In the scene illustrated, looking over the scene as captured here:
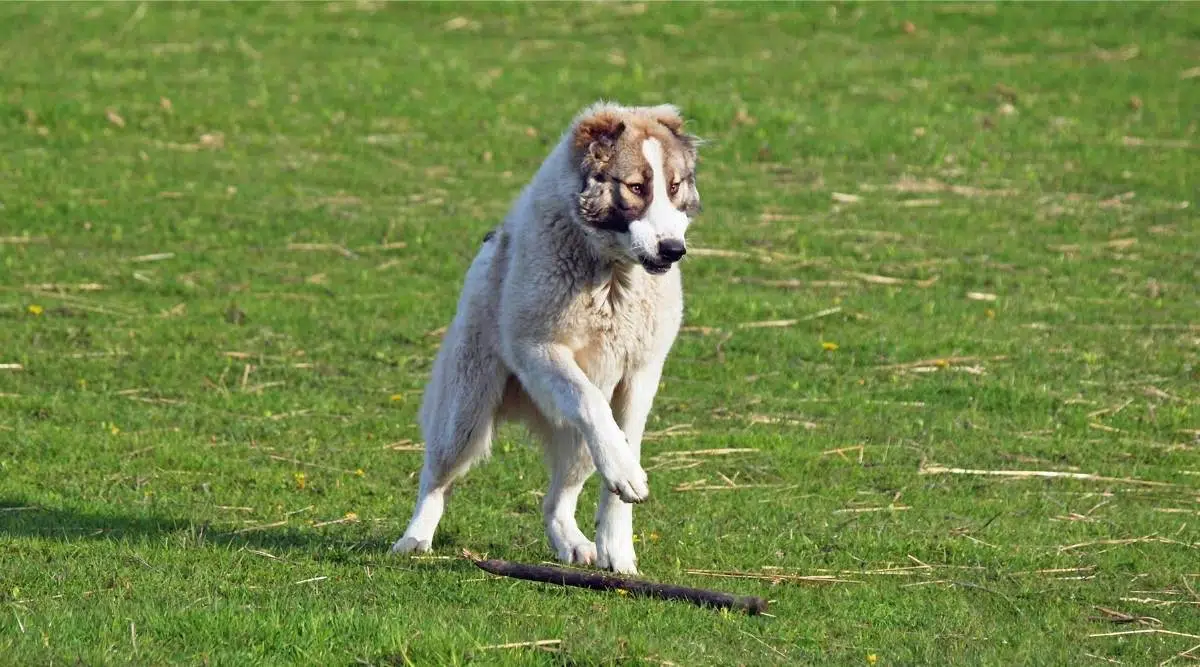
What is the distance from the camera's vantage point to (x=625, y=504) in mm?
8547

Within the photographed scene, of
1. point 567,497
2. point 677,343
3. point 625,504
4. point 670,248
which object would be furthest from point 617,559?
point 677,343

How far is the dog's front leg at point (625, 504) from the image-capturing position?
8508 millimetres

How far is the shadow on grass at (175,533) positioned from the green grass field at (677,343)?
0.04 meters

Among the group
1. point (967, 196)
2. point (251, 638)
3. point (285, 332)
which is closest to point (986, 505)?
point (251, 638)

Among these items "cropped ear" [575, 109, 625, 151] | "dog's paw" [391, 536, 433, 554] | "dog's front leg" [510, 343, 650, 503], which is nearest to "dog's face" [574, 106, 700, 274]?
"cropped ear" [575, 109, 625, 151]

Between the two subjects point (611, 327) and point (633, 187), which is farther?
point (611, 327)

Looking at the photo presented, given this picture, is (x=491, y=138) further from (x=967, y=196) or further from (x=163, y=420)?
(x=163, y=420)

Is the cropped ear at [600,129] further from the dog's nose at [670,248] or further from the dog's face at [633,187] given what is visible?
the dog's nose at [670,248]

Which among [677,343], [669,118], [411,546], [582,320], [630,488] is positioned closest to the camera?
[630,488]

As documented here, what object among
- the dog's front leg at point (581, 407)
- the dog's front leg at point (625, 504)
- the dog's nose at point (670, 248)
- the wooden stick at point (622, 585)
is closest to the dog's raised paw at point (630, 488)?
the dog's front leg at point (581, 407)

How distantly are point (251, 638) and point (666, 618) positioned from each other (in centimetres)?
177

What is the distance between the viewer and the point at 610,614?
7.40 metres

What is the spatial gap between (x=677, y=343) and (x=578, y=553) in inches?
235

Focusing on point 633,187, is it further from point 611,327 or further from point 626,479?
point 626,479
